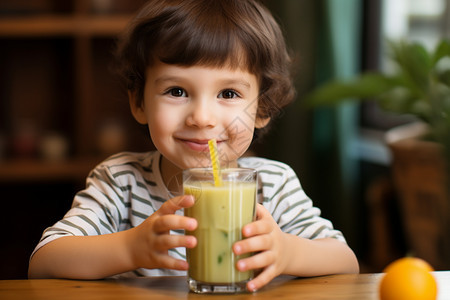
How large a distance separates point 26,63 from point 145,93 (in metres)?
2.85

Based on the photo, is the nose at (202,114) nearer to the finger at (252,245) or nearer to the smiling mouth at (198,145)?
the smiling mouth at (198,145)

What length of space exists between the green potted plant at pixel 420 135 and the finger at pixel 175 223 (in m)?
1.65

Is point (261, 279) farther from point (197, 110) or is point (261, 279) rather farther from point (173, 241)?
point (197, 110)

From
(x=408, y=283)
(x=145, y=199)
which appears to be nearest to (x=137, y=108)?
(x=145, y=199)

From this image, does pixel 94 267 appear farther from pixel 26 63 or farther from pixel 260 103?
pixel 26 63

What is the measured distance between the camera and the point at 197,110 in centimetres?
99

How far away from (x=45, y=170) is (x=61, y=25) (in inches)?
32.4

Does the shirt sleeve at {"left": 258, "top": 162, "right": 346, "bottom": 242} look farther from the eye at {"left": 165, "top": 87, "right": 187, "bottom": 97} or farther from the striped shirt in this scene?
the eye at {"left": 165, "top": 87, "right": 187, "bottom": 97}

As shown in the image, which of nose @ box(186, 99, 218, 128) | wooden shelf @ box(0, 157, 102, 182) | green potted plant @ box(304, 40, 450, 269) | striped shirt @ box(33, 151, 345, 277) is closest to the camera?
nose @ box(186, 99, 218, 128)

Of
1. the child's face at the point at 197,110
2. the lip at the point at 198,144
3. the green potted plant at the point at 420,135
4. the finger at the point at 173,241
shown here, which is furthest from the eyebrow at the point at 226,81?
the green potted plant at the point at 420,135

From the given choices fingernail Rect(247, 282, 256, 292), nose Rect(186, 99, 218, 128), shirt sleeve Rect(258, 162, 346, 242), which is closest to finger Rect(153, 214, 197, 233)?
fingernail Rect(247, 282, 256, 292)

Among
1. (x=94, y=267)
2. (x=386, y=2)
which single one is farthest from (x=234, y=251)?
(x=386, y=2)

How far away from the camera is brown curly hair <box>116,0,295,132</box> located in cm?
104

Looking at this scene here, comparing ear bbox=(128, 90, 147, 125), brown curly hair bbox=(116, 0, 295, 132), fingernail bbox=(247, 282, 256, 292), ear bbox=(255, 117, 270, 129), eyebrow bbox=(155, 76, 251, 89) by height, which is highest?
brown curly hair bbox=(116, 0, 295, 132)
